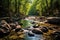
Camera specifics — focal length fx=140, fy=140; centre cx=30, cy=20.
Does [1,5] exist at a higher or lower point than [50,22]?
higher

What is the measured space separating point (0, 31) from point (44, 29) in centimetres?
659

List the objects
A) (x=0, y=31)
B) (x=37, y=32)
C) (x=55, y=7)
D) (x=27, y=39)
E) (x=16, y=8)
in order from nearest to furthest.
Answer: (x=27, y=39), (x=0, y=31), (x=37, y=32), (x=55, y=7), (x=16, y=8)

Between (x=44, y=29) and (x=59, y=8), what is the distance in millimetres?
18097

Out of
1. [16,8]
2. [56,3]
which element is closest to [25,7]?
[16,8]

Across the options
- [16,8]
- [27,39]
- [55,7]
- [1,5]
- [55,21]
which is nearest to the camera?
[27,39]

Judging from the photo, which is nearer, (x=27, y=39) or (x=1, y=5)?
(x=27, y=39)

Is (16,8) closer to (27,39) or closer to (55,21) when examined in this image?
(55,21)

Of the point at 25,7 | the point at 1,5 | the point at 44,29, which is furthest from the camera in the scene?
the point at 25,7

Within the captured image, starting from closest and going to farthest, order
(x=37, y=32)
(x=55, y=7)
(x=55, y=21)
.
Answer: (x=37, y=32) < (x=55, y=21) < (x=55, y=7)

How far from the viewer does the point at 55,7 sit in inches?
1545

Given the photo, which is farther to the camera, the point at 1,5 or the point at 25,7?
the point at 25,7

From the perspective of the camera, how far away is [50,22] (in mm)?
30750

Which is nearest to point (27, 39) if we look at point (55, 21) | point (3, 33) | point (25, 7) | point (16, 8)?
point (3, 33)

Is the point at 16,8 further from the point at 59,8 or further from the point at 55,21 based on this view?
the point at 55,21
